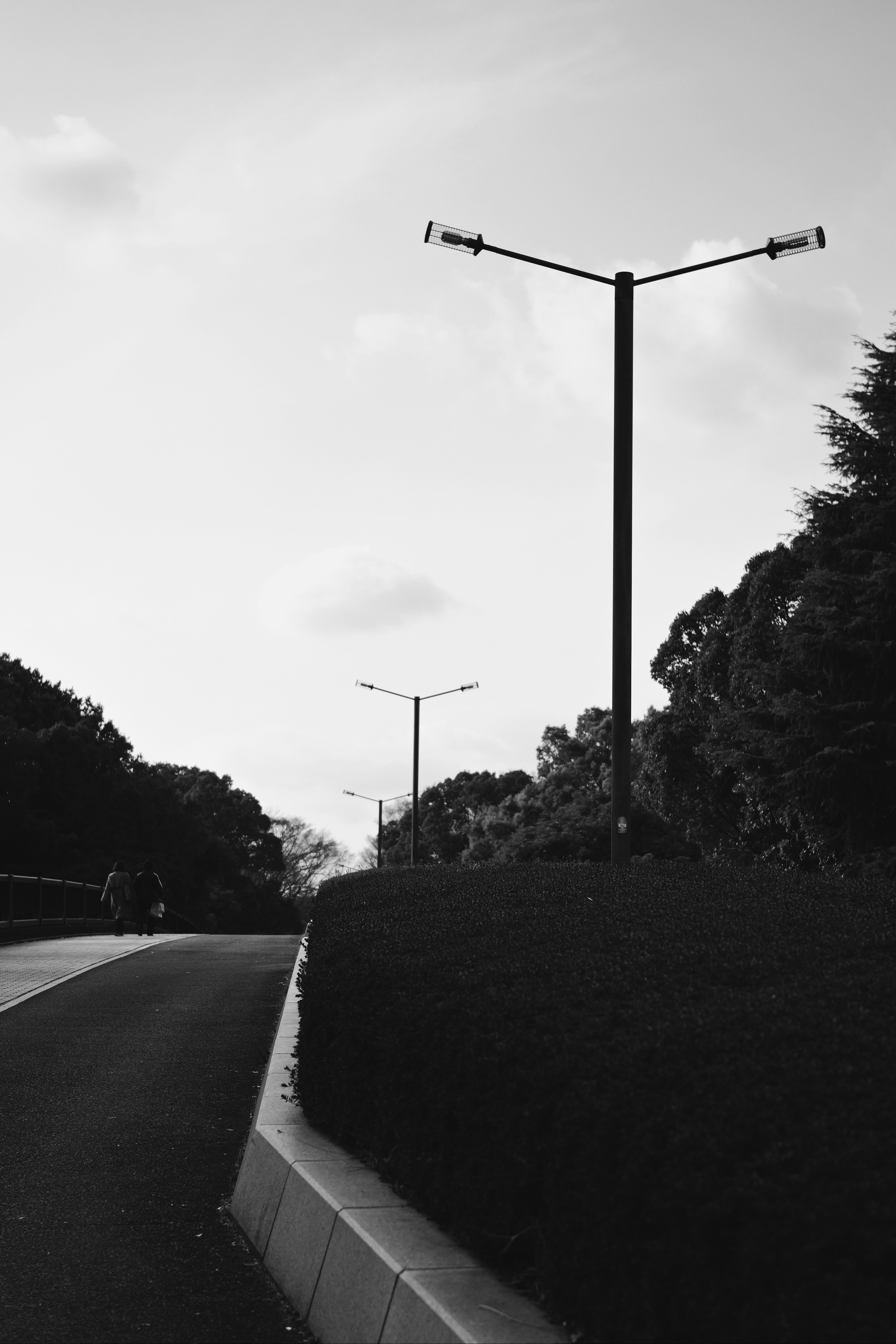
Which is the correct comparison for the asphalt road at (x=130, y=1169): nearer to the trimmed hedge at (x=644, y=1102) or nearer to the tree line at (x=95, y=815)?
the trimmed hedge at (x=644, y=1102)

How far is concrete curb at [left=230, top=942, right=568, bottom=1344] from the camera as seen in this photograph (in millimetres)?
3727

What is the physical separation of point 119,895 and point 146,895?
68cm

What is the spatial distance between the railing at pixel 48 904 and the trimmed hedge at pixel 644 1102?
58.8 feet

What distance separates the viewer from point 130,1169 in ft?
22.9

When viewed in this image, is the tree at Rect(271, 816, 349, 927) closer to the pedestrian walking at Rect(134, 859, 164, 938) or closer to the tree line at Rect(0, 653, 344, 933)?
the tree line at Rect(0, 653, 344, 933)

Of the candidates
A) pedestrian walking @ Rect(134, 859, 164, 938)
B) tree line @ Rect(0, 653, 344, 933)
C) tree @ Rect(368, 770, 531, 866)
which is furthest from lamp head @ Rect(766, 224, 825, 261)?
tree @ Rect(368, 770, 531, 866)

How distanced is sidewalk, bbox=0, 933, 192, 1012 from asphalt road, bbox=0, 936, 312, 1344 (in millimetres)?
1338

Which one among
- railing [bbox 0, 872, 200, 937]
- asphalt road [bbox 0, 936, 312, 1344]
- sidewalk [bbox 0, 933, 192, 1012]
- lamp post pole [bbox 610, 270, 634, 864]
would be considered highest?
lamp post pole [bbox 610, 270, 634, 864]

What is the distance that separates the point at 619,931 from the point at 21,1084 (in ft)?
16.1

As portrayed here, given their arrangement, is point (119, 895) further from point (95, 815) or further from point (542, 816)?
point (542, 816)

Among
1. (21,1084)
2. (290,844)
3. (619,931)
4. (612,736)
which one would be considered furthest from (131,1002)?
(290,844)

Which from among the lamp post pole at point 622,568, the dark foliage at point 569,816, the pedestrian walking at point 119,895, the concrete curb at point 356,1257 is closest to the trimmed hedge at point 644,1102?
the concrete curb at point 356,1257

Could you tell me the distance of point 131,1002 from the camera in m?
13.5

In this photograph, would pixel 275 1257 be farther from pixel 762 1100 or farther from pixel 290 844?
pixel 290 844
